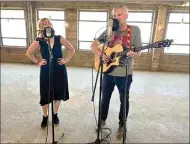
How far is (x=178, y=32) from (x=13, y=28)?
4.90 m

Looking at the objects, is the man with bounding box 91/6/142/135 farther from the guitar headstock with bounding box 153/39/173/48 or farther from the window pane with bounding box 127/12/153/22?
the window pane with bounding box 127/12/153/22

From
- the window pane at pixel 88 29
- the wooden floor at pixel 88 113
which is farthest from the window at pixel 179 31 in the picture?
the window pane at pixel 88 29

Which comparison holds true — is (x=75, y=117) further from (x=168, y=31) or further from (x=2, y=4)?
(x=2, y=4)

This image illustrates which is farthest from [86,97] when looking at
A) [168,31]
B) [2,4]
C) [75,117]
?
[2,4]

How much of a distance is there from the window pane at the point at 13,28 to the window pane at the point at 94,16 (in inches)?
71.6

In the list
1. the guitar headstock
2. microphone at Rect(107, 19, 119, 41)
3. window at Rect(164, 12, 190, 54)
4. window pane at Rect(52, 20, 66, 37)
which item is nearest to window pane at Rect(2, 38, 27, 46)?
window pane at Rect(52, 20, 66, 37)

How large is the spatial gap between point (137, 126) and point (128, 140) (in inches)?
15.1

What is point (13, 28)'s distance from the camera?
6523 mm

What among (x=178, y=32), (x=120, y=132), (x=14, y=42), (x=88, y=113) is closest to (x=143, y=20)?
(x=178, y=32)

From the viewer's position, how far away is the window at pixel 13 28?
6.33m

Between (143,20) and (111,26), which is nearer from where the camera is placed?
(111,26)

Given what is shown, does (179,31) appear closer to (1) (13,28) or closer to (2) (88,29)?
(2) (88,29)

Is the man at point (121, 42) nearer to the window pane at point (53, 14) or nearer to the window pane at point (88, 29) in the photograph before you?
the window pane at point (88, 29)

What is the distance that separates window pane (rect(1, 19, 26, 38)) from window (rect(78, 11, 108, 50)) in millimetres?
1745
